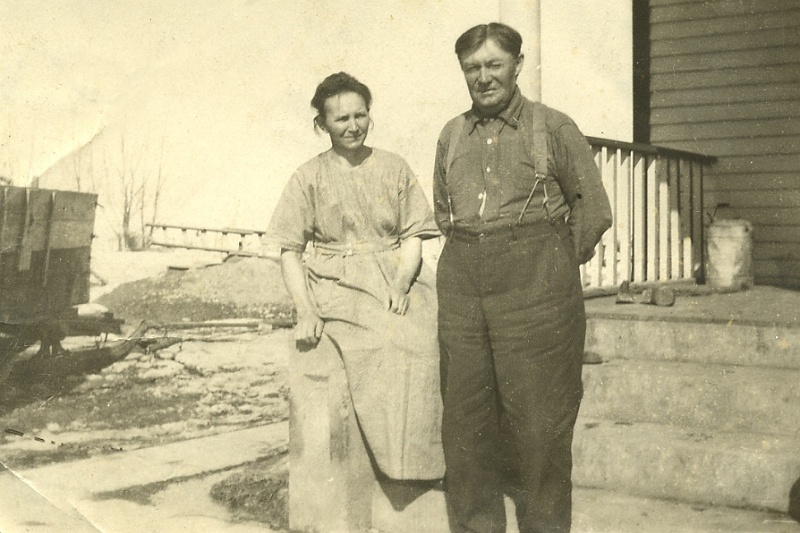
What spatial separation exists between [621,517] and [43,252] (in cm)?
535

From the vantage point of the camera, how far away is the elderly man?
111 inches

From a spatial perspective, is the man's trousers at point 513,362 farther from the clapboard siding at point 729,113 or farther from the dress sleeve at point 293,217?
the clapboard siding at point 729,113

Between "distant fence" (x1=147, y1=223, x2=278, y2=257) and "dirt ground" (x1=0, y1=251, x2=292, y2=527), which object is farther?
"distant fence" (x1=147, y1=223, x2=278, y2=257)

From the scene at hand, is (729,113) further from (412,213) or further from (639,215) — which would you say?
(412,213)

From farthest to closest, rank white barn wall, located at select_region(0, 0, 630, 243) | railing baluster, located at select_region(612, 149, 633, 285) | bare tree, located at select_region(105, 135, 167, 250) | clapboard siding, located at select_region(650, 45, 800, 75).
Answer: clapboard siding, located at select_region(650, 45, 800, 75)
bare tree, located at select_region(105, 135, 167, 250)
railing baluster, located at select_region(612, 149, 633, 285)
white barn wall, located at select_region(0, 0, 630, 243)

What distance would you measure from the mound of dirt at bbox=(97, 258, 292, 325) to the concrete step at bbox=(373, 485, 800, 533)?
14.4ft

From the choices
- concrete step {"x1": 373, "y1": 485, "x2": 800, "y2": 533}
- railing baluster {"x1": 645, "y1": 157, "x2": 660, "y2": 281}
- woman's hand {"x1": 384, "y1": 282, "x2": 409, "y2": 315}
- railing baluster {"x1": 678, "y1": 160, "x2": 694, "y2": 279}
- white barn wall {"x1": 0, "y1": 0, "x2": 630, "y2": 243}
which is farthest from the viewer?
railing baluster {"x1": 678, "y1": 160, "x2": 694, "y2": 279}

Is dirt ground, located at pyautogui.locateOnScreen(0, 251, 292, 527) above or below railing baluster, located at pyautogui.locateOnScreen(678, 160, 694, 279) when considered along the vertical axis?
below

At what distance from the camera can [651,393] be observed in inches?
154

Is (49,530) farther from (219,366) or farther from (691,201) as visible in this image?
(691,201)

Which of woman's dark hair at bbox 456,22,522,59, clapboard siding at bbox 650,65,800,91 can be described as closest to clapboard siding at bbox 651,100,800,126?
clapboard siding at bbox 650,65,800,91

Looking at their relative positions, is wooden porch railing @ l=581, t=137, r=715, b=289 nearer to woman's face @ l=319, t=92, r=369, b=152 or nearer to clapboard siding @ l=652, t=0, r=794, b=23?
clapboard siding @ l=652, t=0, r=794, b=23

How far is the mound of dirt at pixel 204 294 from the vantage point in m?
7.62

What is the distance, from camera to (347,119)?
3.26m
